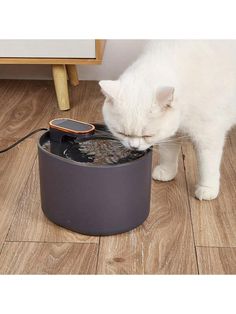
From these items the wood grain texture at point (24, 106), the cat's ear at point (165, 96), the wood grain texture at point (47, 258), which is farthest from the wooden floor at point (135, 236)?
the cat's ear at point (165, 96)

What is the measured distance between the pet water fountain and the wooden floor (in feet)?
0.15

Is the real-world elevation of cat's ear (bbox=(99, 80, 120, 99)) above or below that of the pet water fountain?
above

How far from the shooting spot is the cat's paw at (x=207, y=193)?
4.98 ft

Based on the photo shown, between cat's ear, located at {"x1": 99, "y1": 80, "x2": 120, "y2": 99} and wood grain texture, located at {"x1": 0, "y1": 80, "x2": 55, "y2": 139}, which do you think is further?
wood grain texture, located at {"x1": 0, "y1": 80, "x2": 55, "y2": 139}

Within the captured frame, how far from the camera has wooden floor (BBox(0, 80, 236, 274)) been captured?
1.24m

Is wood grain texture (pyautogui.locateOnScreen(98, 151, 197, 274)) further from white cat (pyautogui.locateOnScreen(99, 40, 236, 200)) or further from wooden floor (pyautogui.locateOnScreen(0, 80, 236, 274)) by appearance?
white cat (pyautogui.locateOnScreen(99, 40, 236, 200))

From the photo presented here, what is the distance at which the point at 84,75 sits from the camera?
102 inches

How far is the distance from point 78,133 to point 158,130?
21cm

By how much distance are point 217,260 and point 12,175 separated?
2.44ft

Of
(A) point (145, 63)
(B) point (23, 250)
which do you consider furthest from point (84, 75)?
Result: (B) point (23, 250)

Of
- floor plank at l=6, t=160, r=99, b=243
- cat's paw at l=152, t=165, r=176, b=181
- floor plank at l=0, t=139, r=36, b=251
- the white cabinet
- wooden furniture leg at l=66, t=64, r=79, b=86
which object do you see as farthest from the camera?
wooden furniture leg at l=66, t=64, r=79, b=86

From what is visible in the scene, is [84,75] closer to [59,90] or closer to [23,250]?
[59,90]

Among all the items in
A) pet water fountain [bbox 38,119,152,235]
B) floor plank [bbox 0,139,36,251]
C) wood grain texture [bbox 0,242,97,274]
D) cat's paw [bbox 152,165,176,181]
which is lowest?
floor plank [bbox 0,139,36,251]

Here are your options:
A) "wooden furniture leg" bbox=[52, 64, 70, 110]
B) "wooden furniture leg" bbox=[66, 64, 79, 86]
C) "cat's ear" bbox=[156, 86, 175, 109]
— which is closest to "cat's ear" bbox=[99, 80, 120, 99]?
"cat's ear" bbox=[156, 86, 175, 109]
